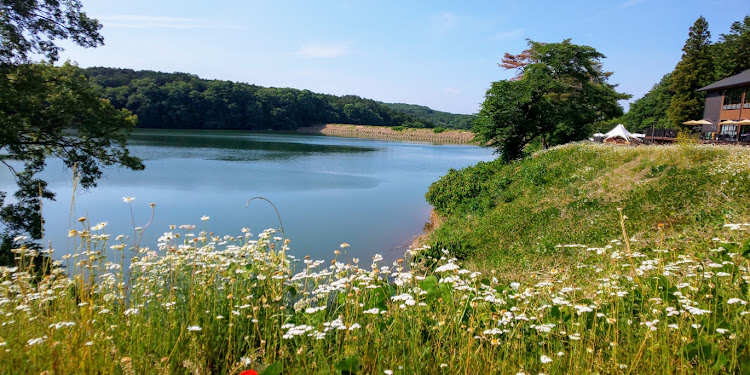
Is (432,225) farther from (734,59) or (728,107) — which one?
(734,59)

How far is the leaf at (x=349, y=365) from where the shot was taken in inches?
70.8

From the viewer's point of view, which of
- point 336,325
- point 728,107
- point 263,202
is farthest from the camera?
point 728,107

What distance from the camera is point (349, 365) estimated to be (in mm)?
1807

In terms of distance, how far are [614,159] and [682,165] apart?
2.75 m

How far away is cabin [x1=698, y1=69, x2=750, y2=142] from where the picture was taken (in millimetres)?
24594

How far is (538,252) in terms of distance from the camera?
7.85 m

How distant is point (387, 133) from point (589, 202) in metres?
76.2

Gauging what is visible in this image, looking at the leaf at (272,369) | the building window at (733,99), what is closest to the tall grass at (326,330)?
the leaf at (272,369)

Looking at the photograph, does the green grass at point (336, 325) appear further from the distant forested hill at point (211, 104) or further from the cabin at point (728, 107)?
the distant forested hill at point (211, 104)

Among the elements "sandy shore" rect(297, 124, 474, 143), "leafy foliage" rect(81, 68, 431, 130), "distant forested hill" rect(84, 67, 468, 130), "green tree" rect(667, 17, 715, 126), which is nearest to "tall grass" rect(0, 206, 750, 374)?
"green tree" rect(667, 17, 715, 126)

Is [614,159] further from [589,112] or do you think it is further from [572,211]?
[589,112]

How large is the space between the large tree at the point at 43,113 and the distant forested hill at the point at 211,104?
175ft

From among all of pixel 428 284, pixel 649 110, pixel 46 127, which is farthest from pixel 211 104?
pixel 428 284

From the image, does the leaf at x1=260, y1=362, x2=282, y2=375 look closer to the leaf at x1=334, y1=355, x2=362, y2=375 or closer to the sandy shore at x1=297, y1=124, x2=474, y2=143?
the leaf at x1=334, y1=355, x2=362, y2=375
